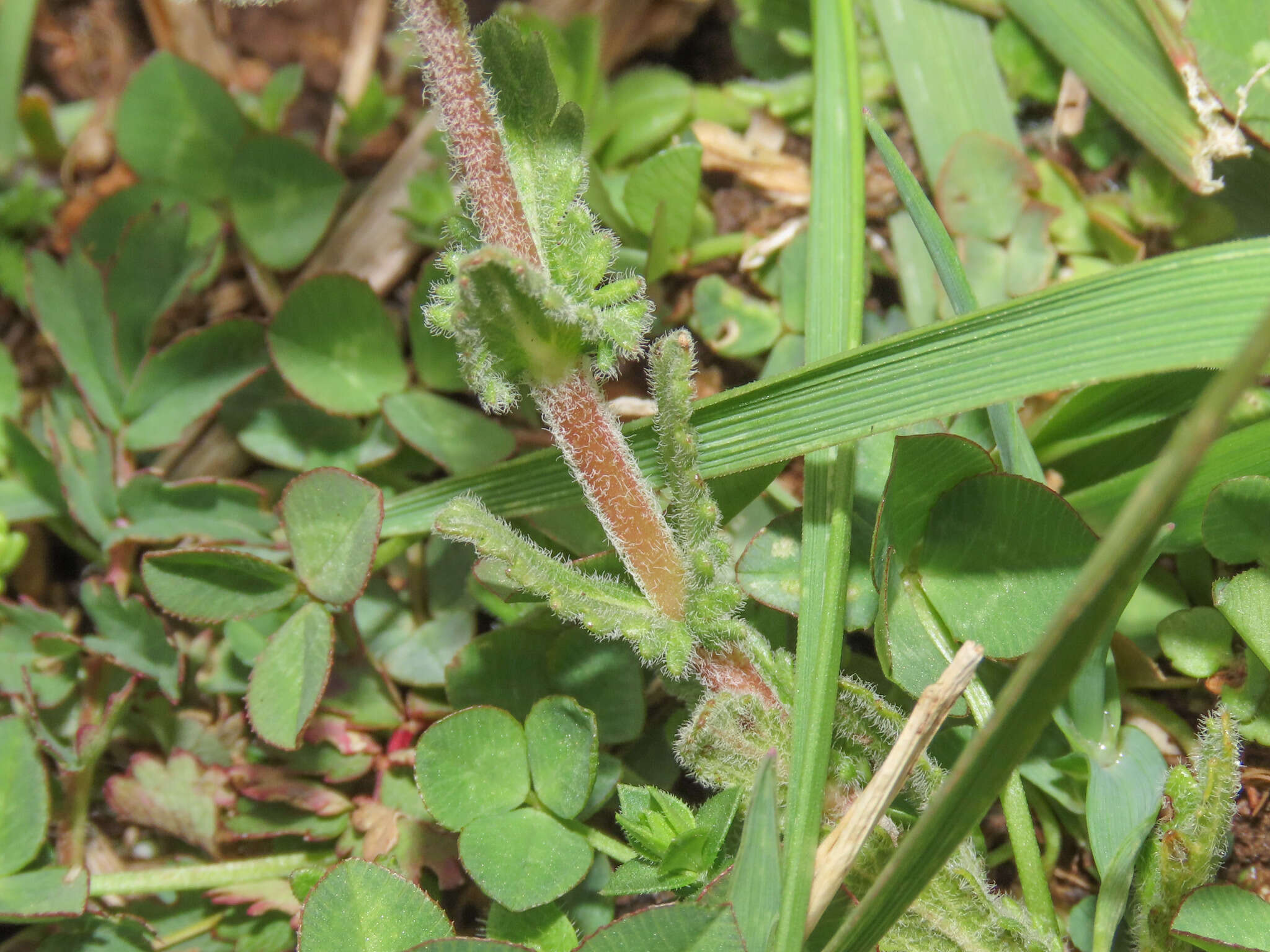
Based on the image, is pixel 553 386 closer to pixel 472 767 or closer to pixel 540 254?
pixel 540 254

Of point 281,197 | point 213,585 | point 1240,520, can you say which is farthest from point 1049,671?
point 281,197

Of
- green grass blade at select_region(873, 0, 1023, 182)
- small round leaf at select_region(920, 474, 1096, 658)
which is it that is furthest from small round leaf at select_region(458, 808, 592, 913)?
green grass blade at select_region(873, 0, 1023, 182)

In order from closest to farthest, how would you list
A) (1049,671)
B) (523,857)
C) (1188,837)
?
(1049,671)
(1188,837)
(523,857)

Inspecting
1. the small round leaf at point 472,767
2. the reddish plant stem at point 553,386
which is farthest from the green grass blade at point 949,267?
the small round leaf at point 472,767

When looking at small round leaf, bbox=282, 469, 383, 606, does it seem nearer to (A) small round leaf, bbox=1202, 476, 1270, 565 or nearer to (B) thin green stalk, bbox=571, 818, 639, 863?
(B) thin green stalk, bbox=571, 818, 639, 863

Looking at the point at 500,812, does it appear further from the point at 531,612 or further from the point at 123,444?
the point at 123,444

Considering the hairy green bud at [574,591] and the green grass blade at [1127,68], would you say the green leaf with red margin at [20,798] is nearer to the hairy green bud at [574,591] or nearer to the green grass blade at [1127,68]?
the hairy green bud at [574,591]
